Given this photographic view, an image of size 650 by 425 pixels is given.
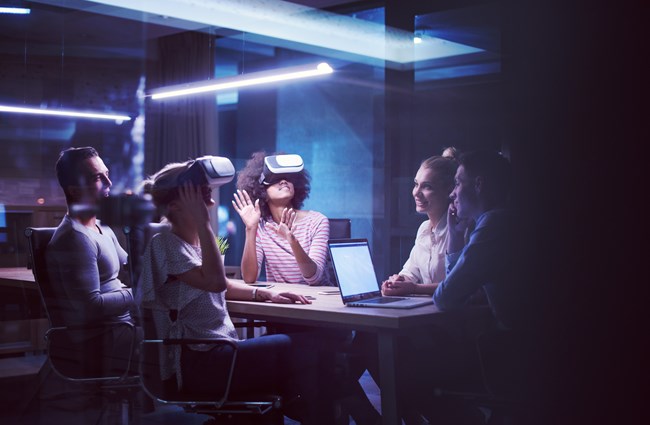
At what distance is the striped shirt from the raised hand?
0.14 metres

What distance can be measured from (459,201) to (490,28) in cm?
65

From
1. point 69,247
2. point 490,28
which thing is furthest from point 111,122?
point 490,28

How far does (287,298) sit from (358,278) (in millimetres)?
305

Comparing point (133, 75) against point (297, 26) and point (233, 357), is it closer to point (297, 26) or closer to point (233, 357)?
point (297, 26)

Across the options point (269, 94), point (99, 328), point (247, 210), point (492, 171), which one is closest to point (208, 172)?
point (247, 210)

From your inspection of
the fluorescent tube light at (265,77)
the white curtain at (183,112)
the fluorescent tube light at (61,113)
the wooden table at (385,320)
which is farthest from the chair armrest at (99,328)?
the white curtain at (183,112)

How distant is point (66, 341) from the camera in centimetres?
295

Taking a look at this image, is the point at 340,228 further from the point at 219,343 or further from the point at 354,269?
the point at 219,343

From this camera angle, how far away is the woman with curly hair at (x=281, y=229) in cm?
359

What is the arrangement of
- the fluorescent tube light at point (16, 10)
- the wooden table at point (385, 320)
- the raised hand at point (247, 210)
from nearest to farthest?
the wooden table at point (385, 320) → the raised hand at point (247, 210) → the fluorescent tube light at point (16, 10)

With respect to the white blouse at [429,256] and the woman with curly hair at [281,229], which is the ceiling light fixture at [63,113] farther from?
the white blouse at [429,256]

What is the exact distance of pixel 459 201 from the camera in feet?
8.75

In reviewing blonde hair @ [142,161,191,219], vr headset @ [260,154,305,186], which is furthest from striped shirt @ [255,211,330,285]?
blonde hair @ [142,161,191,219]

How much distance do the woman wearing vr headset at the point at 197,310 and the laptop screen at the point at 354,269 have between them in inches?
12.3
